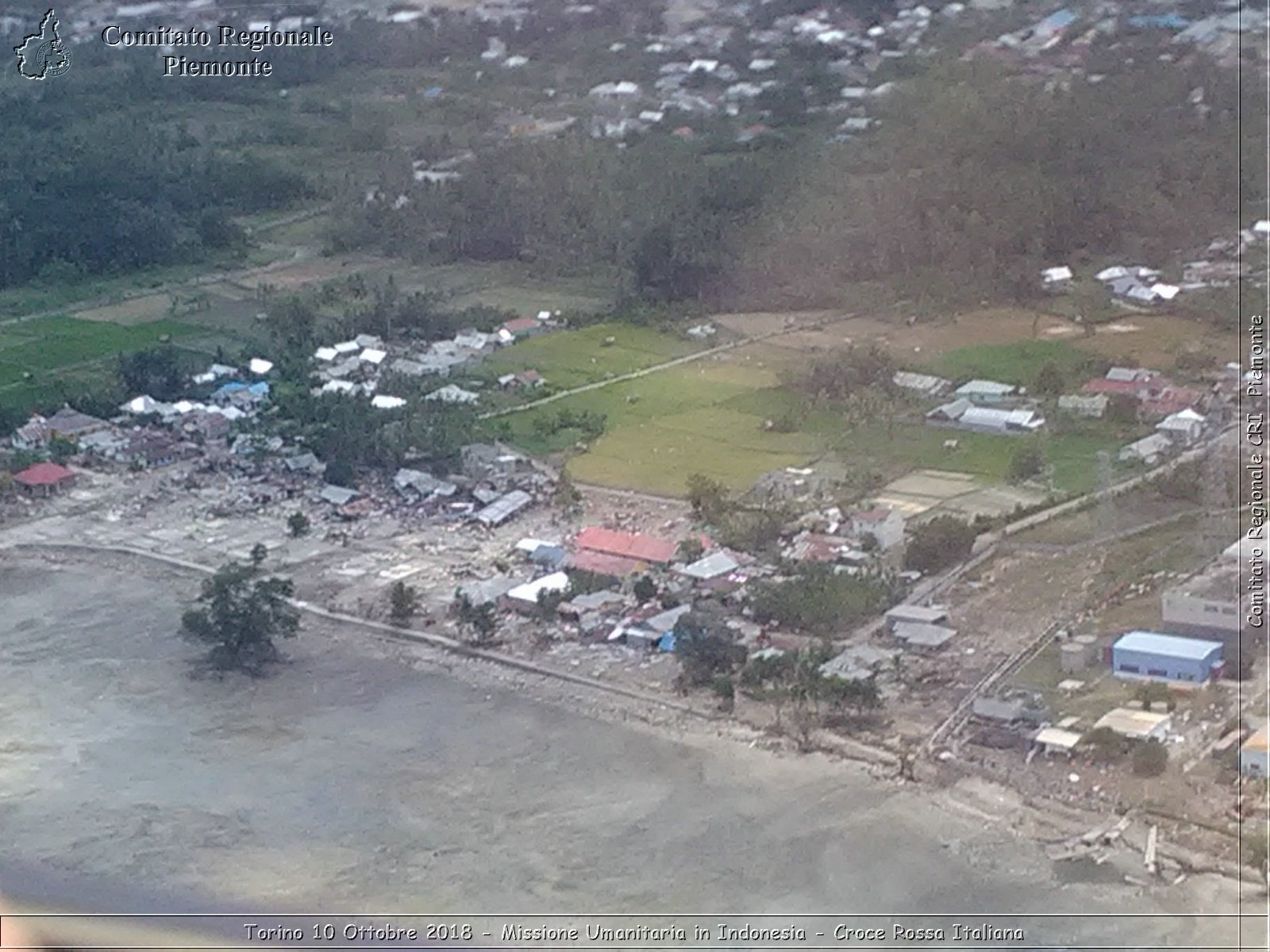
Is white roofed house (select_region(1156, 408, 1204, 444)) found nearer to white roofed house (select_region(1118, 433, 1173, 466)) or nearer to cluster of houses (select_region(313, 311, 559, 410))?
white roofed house (select_region(1118, 433, 1173, 466))

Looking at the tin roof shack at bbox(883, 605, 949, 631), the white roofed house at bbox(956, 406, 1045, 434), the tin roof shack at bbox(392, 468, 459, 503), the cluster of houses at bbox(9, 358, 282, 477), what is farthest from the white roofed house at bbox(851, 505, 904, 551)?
the cluster of houses at bbox(9, 358, 282, 477)

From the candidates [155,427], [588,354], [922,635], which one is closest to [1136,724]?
[922,635]

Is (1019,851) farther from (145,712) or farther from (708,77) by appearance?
(708,77)

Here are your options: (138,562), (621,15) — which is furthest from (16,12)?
(138,562)

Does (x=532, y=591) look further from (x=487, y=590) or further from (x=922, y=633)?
(x=922, y=633)

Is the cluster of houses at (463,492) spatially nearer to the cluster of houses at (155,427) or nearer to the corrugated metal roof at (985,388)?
the cluster of houses at (155,427)
